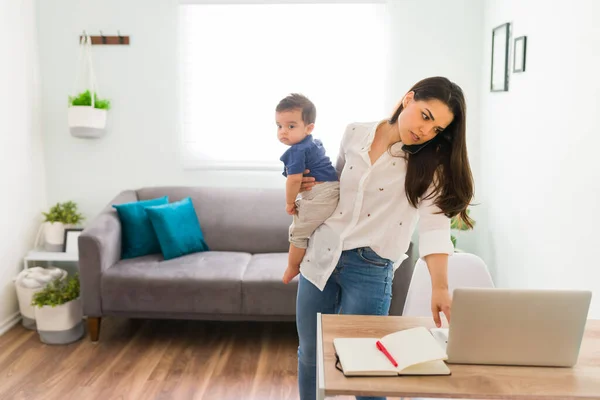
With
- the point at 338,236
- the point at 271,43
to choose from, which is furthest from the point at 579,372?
the point at 271,43

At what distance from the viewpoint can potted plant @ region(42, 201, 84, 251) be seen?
3314 millimetres

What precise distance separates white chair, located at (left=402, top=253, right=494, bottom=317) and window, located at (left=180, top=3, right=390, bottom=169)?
188 cm

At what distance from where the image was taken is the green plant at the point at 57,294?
284 centimetres

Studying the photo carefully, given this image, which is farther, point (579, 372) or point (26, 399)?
point (26, 399)

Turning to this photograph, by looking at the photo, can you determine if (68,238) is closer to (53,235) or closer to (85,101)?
(53,235)

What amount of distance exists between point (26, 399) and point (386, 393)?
196cm

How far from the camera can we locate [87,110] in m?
3.26

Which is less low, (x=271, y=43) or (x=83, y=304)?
(x=271, y=43)

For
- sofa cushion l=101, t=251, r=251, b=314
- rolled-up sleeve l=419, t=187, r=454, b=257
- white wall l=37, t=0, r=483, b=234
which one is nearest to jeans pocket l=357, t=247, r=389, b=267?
rolled-up sleeve l=419, t=187, r=454, b=257

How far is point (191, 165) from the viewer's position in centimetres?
361

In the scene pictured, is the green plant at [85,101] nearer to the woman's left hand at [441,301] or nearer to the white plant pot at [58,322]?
the white plant pot at [58,322]

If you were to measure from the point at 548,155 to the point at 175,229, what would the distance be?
210 centimetres

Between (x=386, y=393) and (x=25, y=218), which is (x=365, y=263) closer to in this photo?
(x=386, y=393)

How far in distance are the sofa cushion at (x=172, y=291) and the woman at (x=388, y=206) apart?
48.9 inches
